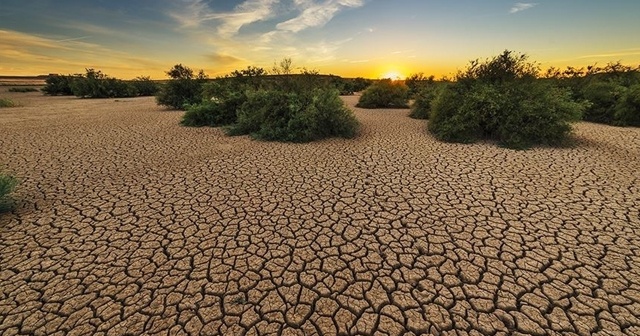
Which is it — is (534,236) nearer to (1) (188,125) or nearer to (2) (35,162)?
(2) (35,162)

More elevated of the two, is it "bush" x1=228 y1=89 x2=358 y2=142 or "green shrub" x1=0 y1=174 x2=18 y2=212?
"bush" x1=228 y1=89 x2=358 y2=142

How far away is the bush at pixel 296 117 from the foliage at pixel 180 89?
7664mm

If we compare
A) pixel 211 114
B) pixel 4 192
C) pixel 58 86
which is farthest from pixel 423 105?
pixel 58 86

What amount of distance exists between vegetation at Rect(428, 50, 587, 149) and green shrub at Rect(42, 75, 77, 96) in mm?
36286

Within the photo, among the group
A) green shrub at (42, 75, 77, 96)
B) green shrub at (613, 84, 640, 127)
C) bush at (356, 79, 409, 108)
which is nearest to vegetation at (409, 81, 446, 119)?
bush at (356, 79, 409, 108)

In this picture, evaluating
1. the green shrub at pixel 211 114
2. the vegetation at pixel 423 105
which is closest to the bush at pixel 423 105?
the vegetation at pixel 423 105

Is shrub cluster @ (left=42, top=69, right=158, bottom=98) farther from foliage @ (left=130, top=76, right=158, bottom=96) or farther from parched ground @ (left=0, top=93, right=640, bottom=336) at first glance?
parched ground @ (left=0, top=93, right=640, bottom=336)

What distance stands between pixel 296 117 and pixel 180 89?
11.1 meters

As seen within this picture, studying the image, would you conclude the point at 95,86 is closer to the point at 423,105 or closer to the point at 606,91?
the point at 423,105

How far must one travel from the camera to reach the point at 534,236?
11.2ft

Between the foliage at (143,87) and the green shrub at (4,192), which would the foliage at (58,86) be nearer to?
the foliage at (143,87)

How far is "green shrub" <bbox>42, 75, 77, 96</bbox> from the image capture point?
2850cm

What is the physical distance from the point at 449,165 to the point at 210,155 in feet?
19.0

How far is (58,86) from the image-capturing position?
28.5m
